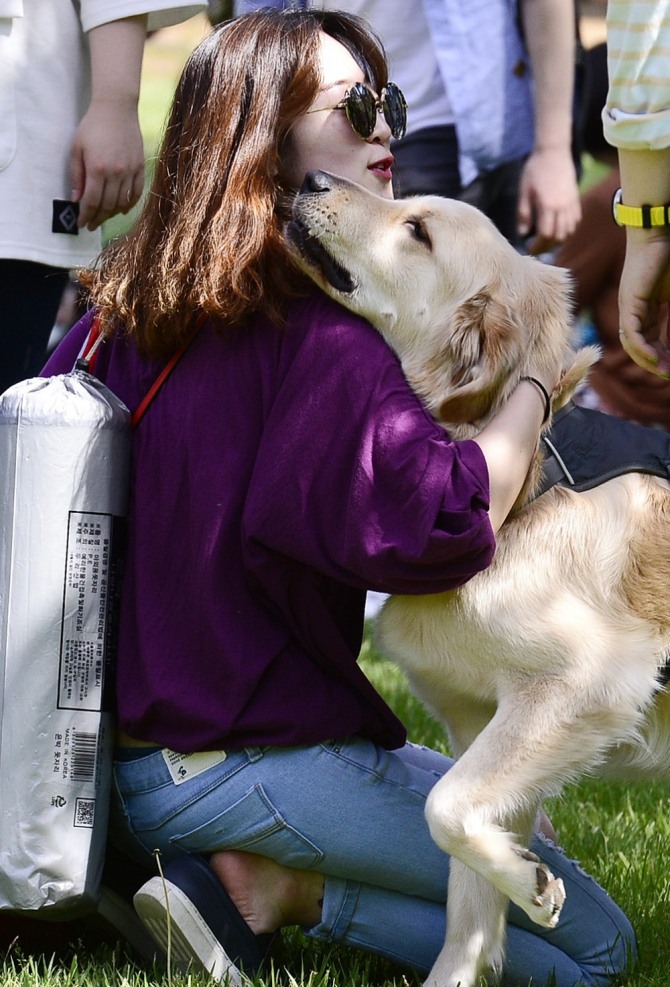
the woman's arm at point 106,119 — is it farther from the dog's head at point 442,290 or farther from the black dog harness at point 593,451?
the black dog harness at point 593,451

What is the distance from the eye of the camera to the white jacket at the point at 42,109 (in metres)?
2.85

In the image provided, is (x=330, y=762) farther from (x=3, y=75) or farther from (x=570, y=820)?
(x=3, y=75)

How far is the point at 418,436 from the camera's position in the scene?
93.3 inches

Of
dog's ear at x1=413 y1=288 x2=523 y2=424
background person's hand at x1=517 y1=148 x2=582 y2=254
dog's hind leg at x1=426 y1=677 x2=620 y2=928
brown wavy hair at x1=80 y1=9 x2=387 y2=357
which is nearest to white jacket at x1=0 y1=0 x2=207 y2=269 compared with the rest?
brown wavy hair at x1=80 y1=9 x2=387 y2=357

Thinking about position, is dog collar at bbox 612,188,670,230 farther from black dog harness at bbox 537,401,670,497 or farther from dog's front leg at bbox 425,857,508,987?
dog's front leg at bbox 425,857,508,987

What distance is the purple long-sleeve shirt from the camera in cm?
234

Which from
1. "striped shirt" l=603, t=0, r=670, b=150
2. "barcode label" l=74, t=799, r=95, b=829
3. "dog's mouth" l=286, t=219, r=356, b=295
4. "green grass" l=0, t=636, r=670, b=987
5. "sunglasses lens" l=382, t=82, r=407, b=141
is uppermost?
"striped shirt" l=603, t=0, r=670, b=150

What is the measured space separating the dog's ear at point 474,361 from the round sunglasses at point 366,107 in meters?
0.41

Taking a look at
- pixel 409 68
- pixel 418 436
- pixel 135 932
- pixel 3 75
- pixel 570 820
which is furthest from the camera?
pixel 409 68

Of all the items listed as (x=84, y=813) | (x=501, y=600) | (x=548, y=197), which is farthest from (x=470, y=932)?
(x=548, y=197)

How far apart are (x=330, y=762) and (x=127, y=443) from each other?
707 mm

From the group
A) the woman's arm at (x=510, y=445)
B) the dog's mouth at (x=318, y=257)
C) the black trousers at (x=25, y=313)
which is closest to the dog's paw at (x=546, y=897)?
the woman's arm at (x=510, y=445)

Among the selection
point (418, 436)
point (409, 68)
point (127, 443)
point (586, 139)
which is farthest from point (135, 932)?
point (586, 139)

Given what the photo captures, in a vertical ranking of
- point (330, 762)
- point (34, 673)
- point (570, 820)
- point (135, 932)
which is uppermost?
point (34, 673)
